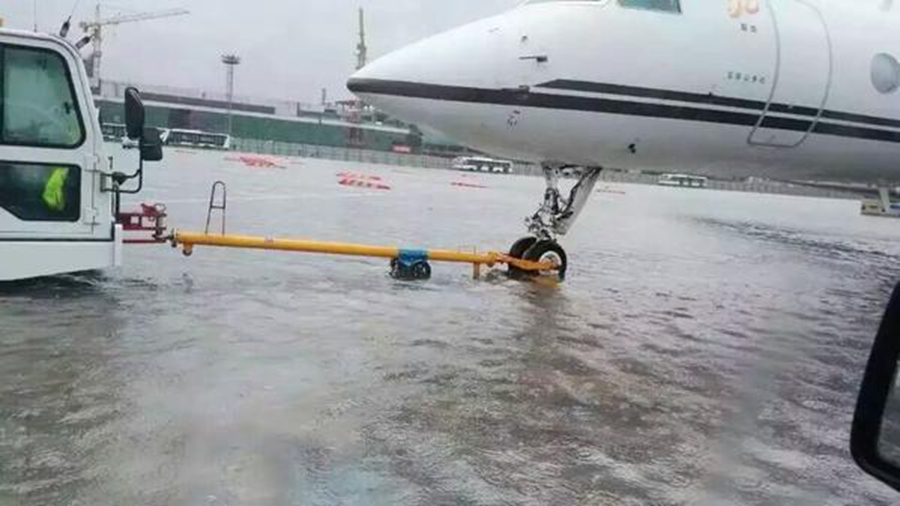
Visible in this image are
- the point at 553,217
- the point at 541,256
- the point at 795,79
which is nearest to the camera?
the point at 795,79

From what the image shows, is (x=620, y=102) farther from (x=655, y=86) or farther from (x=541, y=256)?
(x=541, y=256)

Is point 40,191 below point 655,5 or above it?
below

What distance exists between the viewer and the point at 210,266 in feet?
33.2

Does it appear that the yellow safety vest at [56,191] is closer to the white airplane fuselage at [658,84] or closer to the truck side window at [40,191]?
the truck side window at [40,191]

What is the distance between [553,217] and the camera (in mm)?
10180

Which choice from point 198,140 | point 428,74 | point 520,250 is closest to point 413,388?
point 428,74

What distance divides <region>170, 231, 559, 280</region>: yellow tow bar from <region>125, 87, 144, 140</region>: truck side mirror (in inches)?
52.8

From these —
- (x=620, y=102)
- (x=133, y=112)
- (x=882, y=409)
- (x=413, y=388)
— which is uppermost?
(x=620, y=102)

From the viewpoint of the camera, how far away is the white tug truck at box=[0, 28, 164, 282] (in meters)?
7.33

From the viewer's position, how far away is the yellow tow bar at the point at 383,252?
888cm

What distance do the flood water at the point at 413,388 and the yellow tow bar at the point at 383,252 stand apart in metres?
0.32

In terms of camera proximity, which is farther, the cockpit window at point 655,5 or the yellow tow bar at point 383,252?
the yellow tow bar at point 383,252

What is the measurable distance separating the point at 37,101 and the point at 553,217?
546 centimetres

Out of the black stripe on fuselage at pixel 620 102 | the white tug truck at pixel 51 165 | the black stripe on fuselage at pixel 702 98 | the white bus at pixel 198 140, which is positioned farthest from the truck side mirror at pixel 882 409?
the white bus at pixel 198 140
